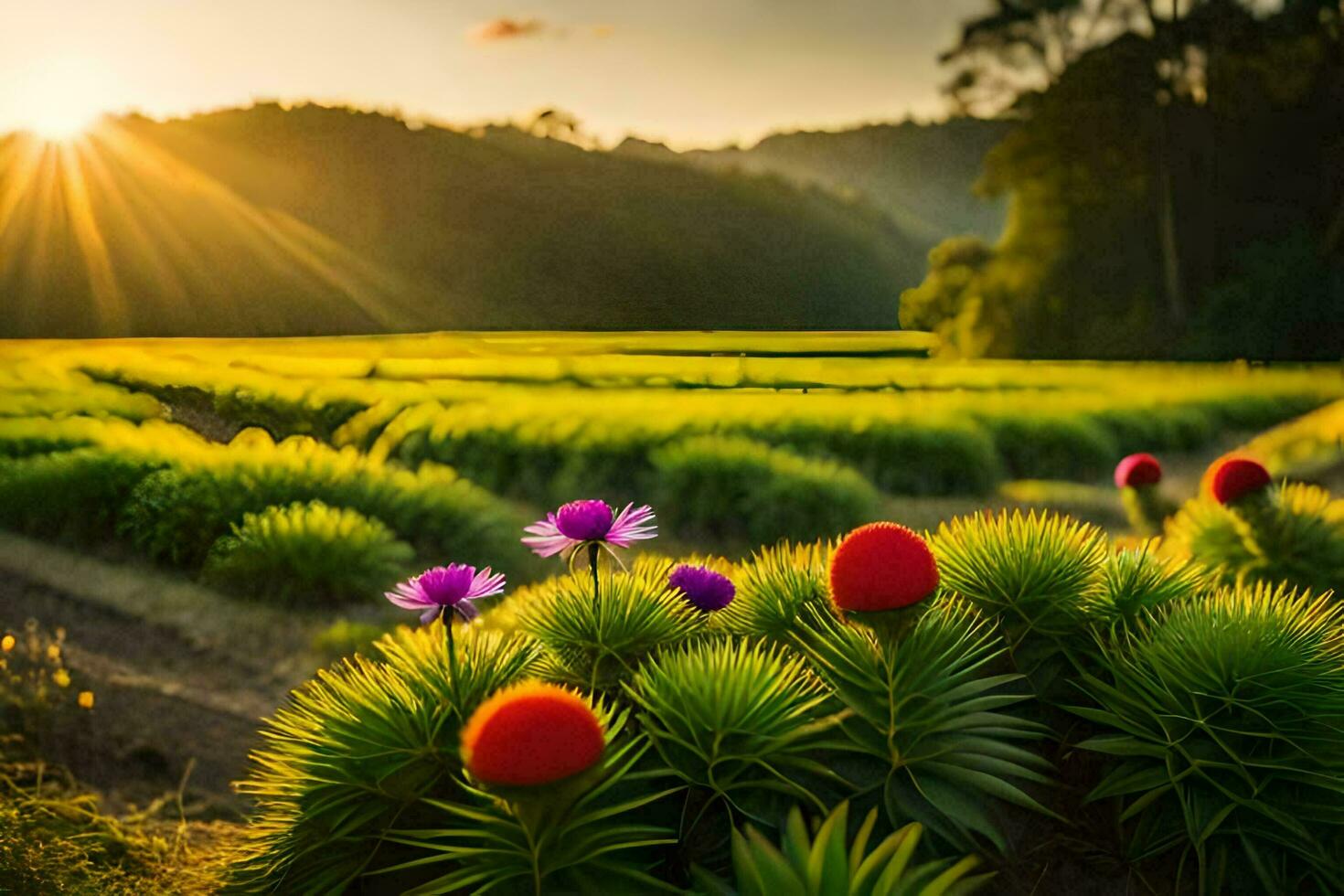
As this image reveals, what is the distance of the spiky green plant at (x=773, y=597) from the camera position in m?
1.50

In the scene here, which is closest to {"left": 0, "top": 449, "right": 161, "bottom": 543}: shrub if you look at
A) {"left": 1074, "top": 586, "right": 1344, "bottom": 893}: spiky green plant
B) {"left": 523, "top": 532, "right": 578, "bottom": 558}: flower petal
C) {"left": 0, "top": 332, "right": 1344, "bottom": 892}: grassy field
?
{"left": 0, "top": 332, "right": 1344, "bottom": 892}: grassy field

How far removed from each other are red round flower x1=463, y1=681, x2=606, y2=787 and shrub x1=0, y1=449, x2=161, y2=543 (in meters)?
3.51

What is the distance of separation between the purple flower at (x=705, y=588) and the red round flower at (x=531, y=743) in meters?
0.64

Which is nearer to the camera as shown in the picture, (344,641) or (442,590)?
(442,590)

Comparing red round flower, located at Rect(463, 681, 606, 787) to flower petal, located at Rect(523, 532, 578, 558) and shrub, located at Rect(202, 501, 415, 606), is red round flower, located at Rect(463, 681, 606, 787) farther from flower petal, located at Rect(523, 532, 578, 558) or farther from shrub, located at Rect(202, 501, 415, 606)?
shrub, located at Rect(202, 501, 415, 606)

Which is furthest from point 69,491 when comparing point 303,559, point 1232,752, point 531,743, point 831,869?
point 1232,752

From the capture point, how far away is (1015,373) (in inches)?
225

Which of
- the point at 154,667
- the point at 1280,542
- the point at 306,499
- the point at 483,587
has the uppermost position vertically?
the point at 483,587

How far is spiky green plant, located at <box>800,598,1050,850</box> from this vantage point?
1143 mm

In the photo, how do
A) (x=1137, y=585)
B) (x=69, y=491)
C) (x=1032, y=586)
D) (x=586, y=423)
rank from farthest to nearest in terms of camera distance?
(x=586, y=423) < (x=69, y=491) < (x=1137, y=585) < (x=1032, y=586)

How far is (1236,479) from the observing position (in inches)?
85.4

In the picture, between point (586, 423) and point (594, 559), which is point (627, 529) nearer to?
point (594, 559)

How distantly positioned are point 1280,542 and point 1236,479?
0.28 meters

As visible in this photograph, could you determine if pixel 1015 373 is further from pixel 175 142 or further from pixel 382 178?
pixel 175 142
